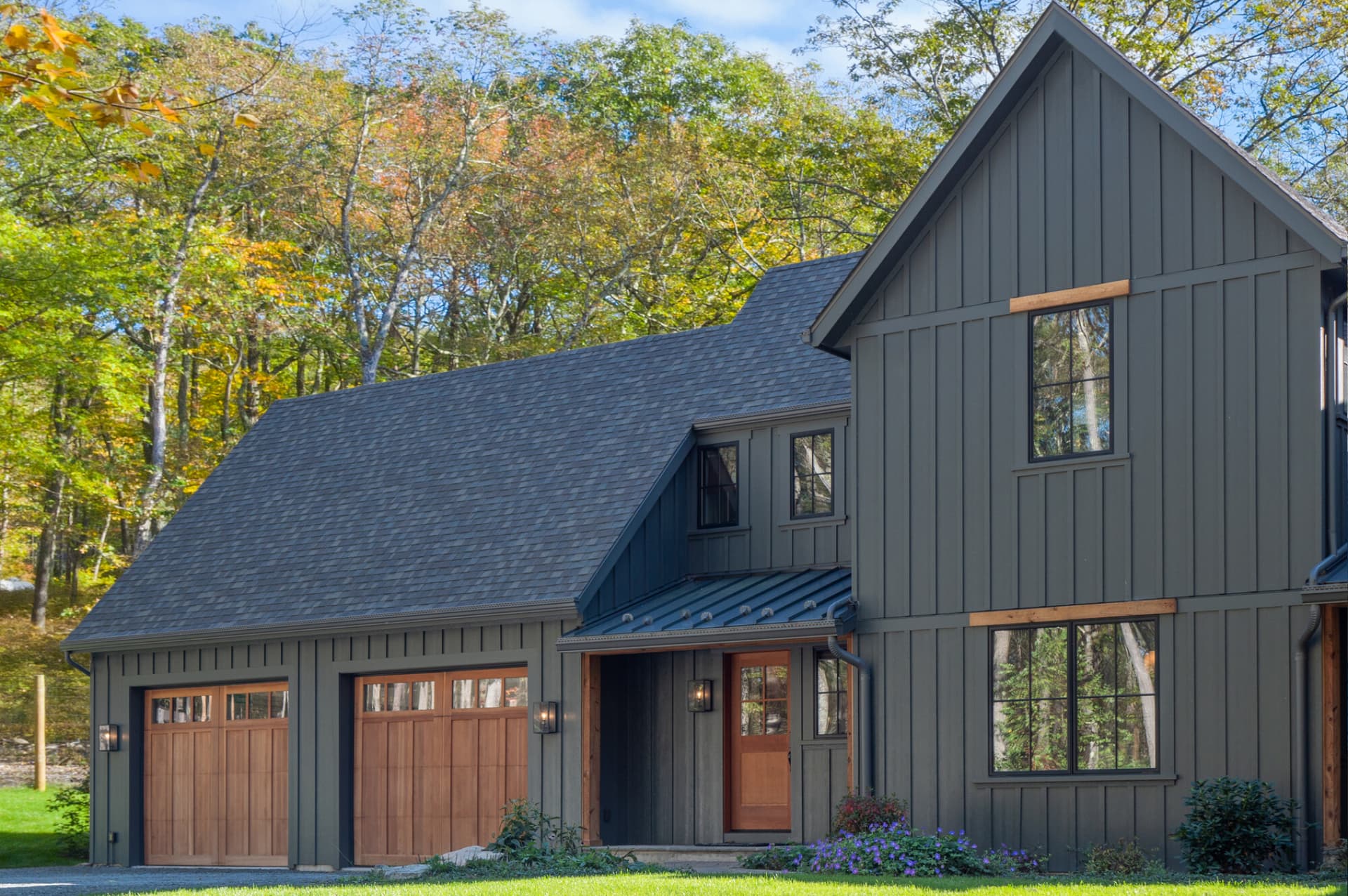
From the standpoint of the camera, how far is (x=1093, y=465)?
1363 cm

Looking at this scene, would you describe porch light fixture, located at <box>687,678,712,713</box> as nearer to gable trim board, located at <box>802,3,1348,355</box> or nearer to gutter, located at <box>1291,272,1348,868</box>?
gable trim board, located at <box>802,3,1348,355</box>

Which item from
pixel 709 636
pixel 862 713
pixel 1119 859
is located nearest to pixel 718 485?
pixel 709 636

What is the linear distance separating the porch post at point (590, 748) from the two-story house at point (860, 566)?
41 millimetres

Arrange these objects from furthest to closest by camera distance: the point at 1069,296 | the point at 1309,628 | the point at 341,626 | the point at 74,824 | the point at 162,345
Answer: the point at 162,345
the point at 74,824
the point at 341,626
the point at 1069,296
the point at 1309,628

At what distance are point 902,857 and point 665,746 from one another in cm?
515

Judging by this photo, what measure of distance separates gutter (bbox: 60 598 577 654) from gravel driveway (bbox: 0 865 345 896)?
2.73 m

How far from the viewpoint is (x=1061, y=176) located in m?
14.2

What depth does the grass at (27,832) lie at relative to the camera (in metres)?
21.5

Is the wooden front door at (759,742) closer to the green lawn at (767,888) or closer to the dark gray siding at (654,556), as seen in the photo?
the dark gray siding at (654,556)

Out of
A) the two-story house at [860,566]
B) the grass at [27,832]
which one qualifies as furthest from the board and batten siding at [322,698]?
the grass at [27,832]

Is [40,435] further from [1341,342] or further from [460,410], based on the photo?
[1341,342]

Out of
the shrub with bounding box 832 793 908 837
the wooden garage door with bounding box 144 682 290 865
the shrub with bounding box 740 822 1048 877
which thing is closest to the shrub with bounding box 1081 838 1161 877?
the shrub with bounding box 740 822 1048 877

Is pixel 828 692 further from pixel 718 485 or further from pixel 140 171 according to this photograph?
pixel 140 171

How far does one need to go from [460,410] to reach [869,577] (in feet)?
27.0
